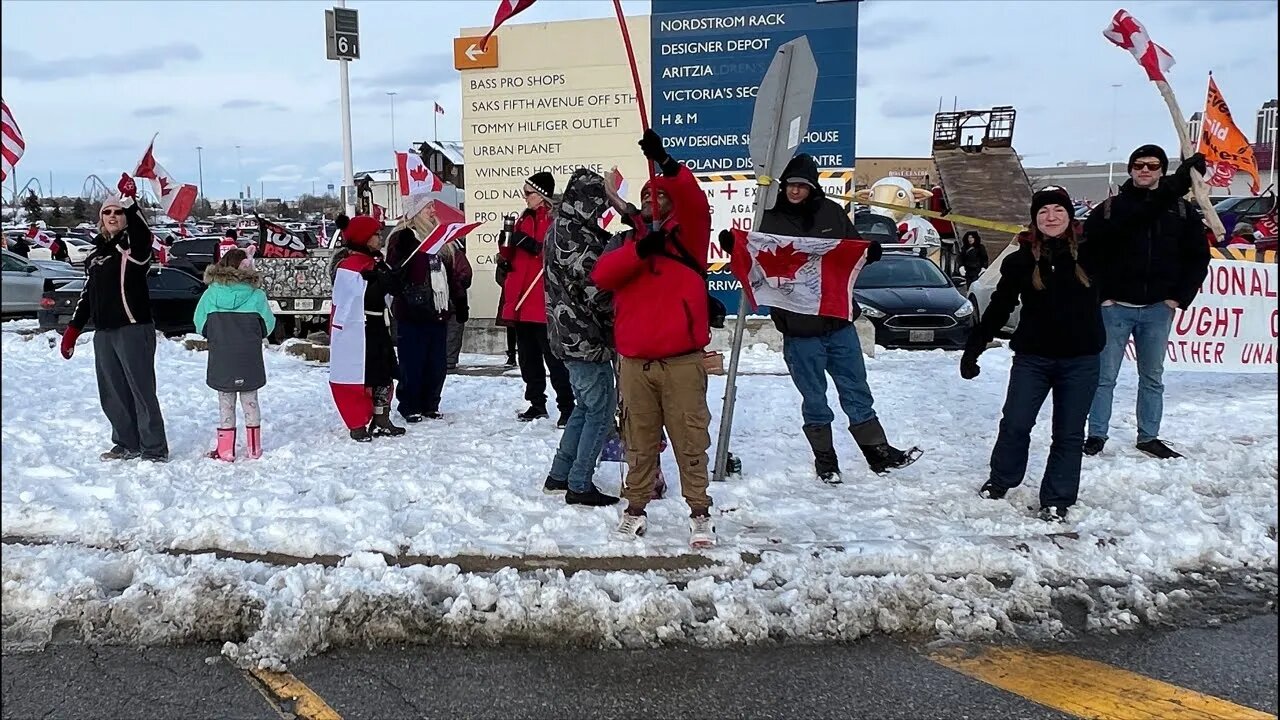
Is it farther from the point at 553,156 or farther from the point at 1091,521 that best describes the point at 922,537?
the point at 553,156

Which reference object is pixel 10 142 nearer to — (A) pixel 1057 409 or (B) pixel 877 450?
(B) pixel 877 450

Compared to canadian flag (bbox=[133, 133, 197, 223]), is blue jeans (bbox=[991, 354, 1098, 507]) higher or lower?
lower

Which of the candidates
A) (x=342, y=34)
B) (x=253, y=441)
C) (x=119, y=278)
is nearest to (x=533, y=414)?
(x=253, y=441)

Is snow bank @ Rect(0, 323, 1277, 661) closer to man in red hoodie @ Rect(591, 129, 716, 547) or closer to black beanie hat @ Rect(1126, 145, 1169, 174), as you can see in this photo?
man in red hoodie @ Rect(591, 129, 716, 547)

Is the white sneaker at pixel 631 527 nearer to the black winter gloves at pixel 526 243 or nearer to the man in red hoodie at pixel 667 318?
the man in red hoodie at pixel 667 318

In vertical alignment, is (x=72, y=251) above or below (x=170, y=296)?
above

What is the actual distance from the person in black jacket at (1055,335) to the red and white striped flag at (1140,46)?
1800 mm

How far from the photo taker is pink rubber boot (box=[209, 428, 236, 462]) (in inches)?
264

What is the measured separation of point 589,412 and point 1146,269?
384 cm

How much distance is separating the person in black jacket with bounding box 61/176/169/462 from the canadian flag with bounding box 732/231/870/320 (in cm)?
413

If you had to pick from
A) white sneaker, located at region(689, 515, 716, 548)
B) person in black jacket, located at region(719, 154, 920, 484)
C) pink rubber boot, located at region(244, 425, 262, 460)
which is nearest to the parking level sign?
pink rubber boot, located at region(244, 425, 262, 460)

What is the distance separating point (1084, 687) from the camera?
11.7 feet

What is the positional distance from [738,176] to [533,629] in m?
8.20

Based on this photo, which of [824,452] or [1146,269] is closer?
[824,452]
